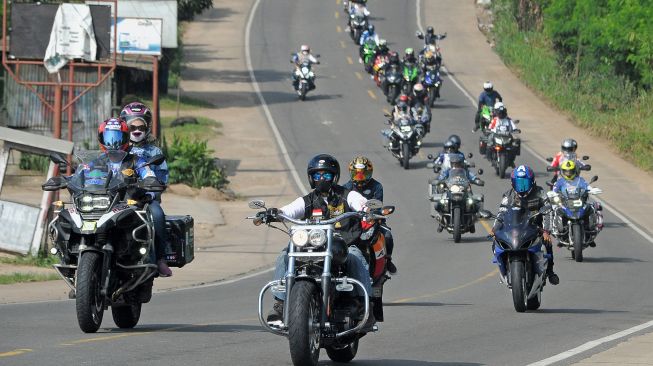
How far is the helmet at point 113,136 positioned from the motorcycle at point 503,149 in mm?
24946

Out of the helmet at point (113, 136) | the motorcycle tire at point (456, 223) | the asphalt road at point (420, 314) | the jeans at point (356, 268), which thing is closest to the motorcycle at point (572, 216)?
the asphalt road at point (420, 314)

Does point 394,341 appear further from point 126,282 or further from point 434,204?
point 434,204

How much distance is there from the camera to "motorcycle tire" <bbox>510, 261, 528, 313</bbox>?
56.6 ft

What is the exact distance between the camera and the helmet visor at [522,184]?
18.5m

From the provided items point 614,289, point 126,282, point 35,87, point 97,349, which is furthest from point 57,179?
point 35,87

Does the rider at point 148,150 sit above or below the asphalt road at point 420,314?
above

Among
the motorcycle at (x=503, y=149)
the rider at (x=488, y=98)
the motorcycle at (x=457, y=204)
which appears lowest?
the motorcycle at (x=503, y=149)

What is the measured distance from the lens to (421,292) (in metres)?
20.6

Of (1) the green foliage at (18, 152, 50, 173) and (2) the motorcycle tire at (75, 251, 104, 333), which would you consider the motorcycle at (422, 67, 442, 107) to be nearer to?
(1) the green foliage at (18, 152, 50, 173)

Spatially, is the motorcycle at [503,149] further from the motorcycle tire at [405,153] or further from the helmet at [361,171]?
the helmet at [361,171]

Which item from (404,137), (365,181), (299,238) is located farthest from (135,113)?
(404,137)

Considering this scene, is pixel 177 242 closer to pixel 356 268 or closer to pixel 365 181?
pixel 365 181

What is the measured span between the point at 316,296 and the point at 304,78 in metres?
44.4

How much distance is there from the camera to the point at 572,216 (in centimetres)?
2569
